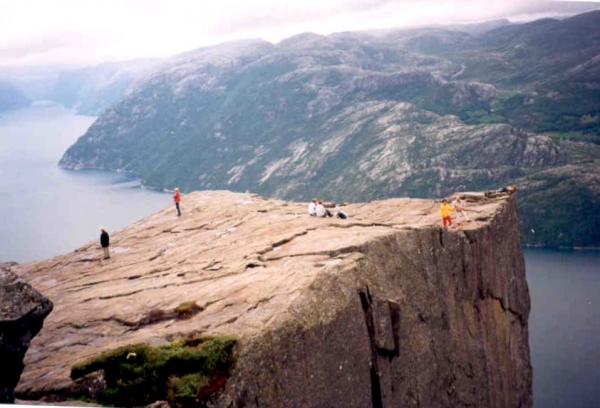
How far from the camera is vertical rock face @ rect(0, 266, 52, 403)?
14109 mm

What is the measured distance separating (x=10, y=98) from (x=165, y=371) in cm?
3230

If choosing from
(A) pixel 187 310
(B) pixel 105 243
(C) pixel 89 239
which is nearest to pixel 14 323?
(A) pixel 187 310

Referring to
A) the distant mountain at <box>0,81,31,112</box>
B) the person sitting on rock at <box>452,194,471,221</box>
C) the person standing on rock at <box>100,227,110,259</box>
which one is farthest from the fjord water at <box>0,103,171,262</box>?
the person sitting on rock at <box>452,194,471,221</box>

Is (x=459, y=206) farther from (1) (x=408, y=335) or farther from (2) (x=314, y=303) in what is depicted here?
(2) (x=314, y=303)

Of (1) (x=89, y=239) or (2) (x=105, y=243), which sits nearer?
(2) (x=105, y=243)

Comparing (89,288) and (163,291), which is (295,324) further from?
(89,288)

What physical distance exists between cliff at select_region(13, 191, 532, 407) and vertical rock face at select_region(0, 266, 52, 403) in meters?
1.29

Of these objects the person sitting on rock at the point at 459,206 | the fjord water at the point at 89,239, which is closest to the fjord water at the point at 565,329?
the fjord water at the point at 89,239

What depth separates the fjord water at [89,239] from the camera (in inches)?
2100

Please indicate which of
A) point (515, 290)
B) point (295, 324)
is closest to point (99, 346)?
point (295, 324)

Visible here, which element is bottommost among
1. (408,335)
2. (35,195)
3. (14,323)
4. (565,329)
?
(565,329)

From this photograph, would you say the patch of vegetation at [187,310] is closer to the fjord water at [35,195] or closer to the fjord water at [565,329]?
the fjord water at [35,195]

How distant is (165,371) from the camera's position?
15.0m

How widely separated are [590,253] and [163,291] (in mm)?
180399
